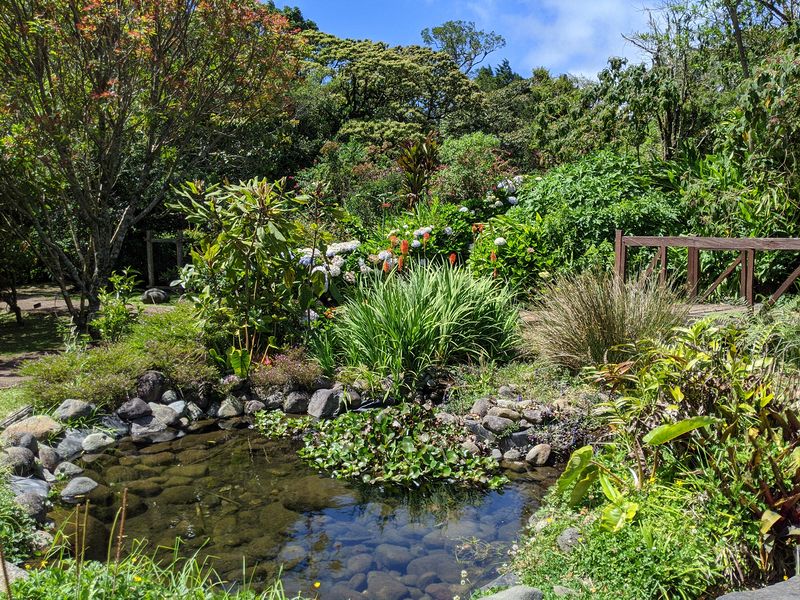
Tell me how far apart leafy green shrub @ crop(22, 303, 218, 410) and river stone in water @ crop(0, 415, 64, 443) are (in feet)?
1.39

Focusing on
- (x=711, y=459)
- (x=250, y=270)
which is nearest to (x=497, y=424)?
(x=711, y=459)

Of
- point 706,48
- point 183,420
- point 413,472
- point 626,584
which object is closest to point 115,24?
point 183,420

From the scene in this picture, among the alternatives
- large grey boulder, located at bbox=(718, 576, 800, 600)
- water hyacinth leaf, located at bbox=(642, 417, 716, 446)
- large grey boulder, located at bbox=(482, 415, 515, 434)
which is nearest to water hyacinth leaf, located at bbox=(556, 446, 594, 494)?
water hyacinth leaf, located at bbox=(642, 417, 716, 446)

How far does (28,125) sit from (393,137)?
491 inches

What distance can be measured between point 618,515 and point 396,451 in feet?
8.41

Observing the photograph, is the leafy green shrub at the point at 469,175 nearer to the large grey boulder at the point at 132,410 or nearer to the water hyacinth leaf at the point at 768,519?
the large grey boulder at the point at 132,410

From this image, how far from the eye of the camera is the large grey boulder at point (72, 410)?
6234 mm

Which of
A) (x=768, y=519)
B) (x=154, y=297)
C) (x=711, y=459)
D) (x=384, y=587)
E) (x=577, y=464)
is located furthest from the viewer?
(x=154, y=297)

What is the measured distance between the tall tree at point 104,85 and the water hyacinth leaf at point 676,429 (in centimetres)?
758

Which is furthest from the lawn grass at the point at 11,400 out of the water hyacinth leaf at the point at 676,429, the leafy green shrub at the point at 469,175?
the leafy green shrub at the point at 469,175

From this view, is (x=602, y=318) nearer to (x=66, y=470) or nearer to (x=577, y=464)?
(x=577, y=464)

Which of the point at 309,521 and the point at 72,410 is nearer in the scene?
the point at 309,521

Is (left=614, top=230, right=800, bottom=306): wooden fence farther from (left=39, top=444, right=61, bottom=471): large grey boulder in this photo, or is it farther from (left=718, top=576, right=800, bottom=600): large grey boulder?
(left=39, top=444, right=61, bottom=471): large grey boulder

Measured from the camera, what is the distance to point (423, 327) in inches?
272
